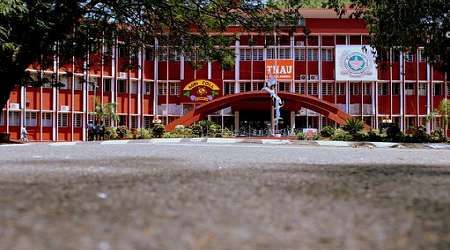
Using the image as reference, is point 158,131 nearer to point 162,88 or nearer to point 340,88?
point 162,88

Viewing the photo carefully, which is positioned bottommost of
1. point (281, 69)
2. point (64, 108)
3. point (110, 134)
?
point (110, 134)

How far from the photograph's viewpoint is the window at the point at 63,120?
154ft

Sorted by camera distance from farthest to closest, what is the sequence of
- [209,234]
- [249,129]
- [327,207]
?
[249,129] < [327,207] < [209,234]

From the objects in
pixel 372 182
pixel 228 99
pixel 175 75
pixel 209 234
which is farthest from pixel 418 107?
pixel 209 234

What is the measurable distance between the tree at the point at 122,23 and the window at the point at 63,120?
26.4m

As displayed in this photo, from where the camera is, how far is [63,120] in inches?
1860

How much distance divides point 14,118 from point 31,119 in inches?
56.8

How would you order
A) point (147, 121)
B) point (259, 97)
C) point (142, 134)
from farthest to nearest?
point (147, 121) < point (259, 97) < point (142, 134)

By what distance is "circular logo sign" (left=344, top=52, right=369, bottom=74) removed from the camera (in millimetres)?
50031

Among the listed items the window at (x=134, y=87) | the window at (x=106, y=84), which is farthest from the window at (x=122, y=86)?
the window at (x=106, y=84)

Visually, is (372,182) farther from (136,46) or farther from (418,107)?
(418,107)

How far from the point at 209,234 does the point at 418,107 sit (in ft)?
173

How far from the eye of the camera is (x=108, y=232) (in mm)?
2824

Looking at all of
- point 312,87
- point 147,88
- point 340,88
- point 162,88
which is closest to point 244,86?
point 312,87
